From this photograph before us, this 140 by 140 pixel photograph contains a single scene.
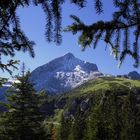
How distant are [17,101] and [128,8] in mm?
24973

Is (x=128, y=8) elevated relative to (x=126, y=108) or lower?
lower

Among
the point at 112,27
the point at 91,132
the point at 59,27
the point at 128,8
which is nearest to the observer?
the point at 59,27

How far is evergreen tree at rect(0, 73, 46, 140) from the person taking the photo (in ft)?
92.7

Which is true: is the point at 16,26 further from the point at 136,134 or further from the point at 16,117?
the point at 136,134

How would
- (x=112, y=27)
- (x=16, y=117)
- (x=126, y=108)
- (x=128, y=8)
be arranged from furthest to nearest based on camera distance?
(x=126, y=108) < (x=16, y=117) < (x=112, y=27) < (x=128, y=8)

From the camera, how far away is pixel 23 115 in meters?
28.7

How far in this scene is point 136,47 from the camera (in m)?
5.28

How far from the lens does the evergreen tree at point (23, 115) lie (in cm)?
2825

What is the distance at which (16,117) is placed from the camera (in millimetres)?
28750

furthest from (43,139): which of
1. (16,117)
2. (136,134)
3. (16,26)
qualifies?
(136,134)

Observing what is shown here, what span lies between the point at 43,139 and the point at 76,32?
24.9m

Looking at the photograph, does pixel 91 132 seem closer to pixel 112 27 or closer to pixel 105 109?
pixel 105 109

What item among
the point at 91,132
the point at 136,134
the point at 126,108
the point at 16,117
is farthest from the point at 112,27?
the point at 126,108

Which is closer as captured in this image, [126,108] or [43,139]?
[43,139]
